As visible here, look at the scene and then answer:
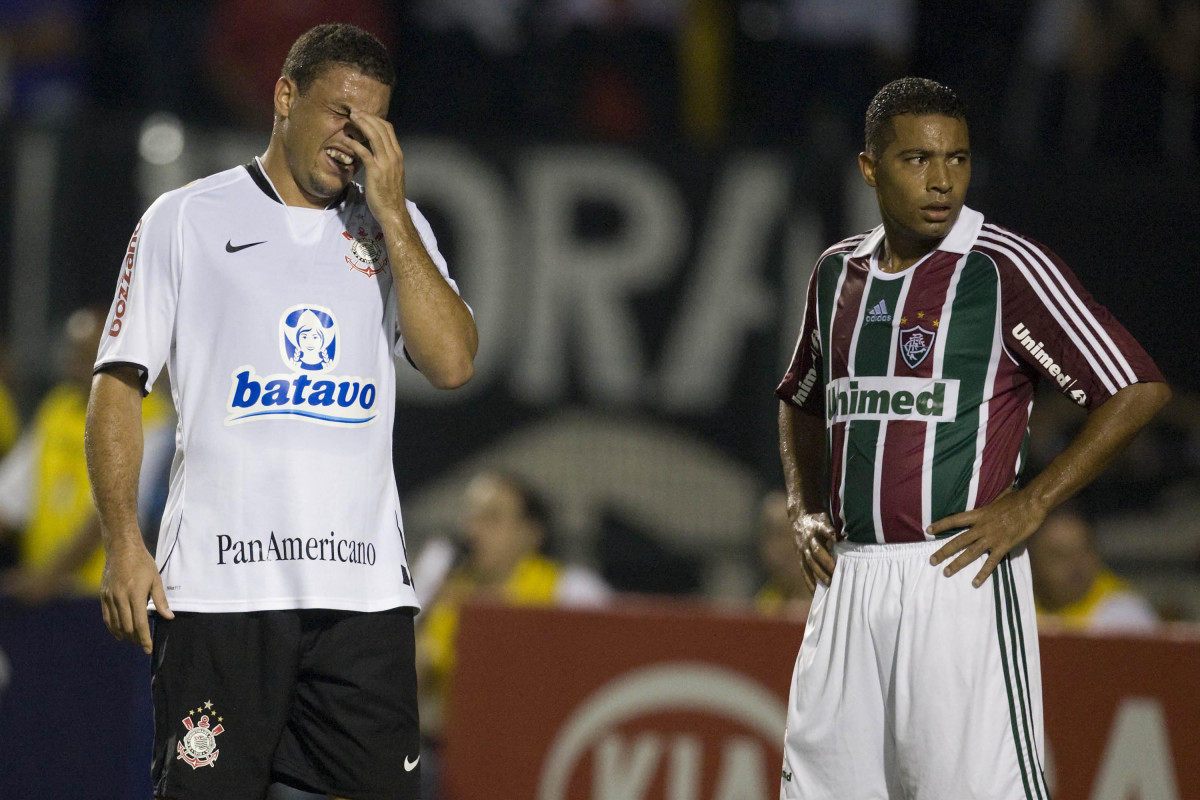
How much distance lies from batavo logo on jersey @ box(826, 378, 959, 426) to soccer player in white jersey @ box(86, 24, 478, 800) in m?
0.94

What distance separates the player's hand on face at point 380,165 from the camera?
369cm

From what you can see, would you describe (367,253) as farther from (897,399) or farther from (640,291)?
(640,291)

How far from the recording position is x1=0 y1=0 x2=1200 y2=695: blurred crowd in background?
24.3 ft

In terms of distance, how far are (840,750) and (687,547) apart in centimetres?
434

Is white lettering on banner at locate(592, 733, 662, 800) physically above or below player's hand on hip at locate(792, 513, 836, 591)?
below

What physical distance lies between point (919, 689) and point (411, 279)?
1.50 m

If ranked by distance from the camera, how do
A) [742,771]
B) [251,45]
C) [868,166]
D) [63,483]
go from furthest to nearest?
[251,45] → [63,483] → [742,771] → [868,166]

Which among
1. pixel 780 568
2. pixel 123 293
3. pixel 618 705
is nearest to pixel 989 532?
pixel 123 293

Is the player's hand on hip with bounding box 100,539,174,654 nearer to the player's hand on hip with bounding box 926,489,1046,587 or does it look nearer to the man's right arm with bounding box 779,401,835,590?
the man's right arm with bounding box 779,401,835,590

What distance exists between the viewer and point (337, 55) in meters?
3.77

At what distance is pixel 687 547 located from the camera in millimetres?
8172

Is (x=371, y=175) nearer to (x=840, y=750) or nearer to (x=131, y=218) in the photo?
(x=840, y=750)

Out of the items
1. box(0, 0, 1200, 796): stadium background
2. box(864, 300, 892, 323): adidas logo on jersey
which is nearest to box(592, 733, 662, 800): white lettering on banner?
box(0, 0, 1200, 796): stadium background

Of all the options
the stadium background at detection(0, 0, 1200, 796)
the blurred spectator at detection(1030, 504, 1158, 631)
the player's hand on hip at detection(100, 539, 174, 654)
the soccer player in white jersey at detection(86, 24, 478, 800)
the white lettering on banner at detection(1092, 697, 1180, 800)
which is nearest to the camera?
the player's hand on hip at detection(100, 539, 174, 654)
